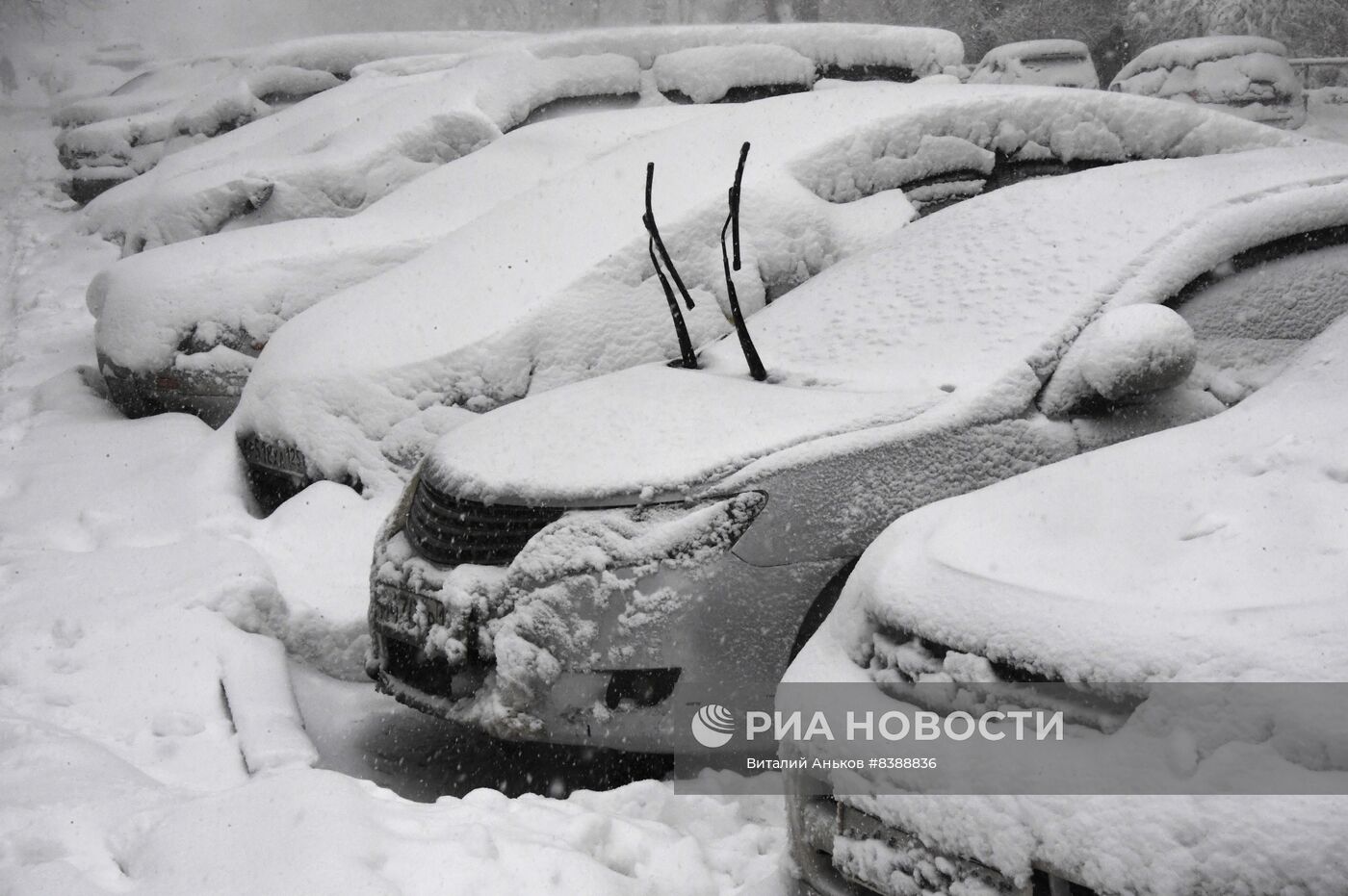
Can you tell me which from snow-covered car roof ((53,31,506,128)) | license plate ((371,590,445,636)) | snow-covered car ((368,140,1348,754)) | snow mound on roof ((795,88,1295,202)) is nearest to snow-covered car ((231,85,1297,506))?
snow mound on roof ((795,88,1295,202))

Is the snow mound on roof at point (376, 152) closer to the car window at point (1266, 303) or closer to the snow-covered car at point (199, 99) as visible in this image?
the snow-covered car at point (199, 99)

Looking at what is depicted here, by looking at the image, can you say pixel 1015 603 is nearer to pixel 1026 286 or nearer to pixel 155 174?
pixel 1026 286

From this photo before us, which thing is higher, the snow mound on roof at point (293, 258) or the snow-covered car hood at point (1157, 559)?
the snow-covered car hood at point (1157, 559)

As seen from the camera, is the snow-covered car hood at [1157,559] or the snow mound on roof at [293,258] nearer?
the snow-covered car hood at [1157,559]

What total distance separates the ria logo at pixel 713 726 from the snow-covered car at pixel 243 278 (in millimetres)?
3399

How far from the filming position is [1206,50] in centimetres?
1658

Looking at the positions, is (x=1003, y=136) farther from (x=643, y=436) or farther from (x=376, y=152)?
(x=376, y=152)

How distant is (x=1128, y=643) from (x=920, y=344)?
172cm

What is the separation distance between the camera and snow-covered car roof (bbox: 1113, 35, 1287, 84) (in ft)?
54.1

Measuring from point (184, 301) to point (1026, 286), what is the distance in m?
4.24

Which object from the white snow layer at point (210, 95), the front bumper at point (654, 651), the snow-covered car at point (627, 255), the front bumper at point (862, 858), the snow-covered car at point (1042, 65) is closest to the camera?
the front bumper at point (862, 858)

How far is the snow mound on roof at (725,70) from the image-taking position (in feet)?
26.3

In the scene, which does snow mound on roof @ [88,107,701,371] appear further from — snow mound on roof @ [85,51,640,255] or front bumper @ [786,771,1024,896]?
front bumper @ [786,771,1024,896]

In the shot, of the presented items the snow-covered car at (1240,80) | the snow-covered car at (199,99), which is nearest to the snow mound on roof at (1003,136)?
the snow-covered car at (199,99)
